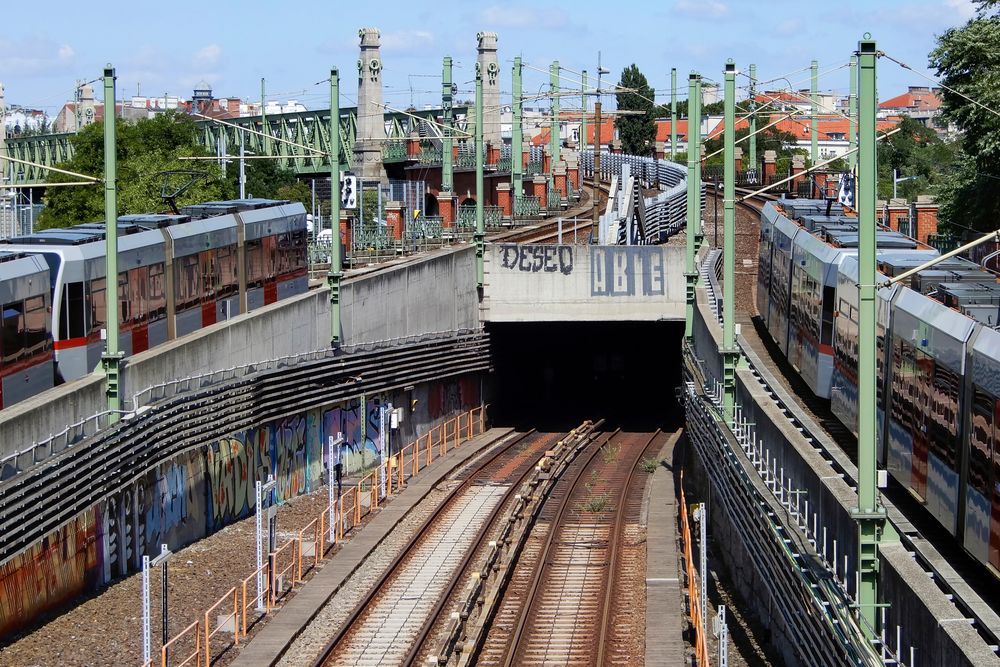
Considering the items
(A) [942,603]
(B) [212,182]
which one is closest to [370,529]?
(A) [942,603]

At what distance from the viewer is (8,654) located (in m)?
19.4

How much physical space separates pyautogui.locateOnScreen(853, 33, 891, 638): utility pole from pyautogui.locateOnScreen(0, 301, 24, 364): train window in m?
14.3

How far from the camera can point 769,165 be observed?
253 feet

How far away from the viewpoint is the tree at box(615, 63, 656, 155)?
116312mm

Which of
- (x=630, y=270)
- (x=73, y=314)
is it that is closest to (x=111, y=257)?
(x=73, y=314)

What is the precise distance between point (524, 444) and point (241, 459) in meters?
14.3

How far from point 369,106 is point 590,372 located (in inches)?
959

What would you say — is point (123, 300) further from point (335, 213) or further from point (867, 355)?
point (867, 355)

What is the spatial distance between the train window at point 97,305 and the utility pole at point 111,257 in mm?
3061

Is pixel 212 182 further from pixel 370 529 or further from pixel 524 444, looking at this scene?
pixel 370 529

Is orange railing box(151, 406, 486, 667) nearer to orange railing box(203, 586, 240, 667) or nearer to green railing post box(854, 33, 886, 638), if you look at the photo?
orange railing box(203, 586, 240, 667)

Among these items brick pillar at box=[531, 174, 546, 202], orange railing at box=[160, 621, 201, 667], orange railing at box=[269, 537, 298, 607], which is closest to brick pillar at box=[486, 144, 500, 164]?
brick pillar at box=[531, 174, 546, 202]

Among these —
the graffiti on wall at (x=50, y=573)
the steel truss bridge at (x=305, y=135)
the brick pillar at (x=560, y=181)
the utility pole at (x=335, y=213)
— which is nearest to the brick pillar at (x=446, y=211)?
the brick pillar at (x=560, y=181)

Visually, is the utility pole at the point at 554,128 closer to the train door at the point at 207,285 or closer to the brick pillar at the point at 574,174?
the brick pillar at the point at 574,174
